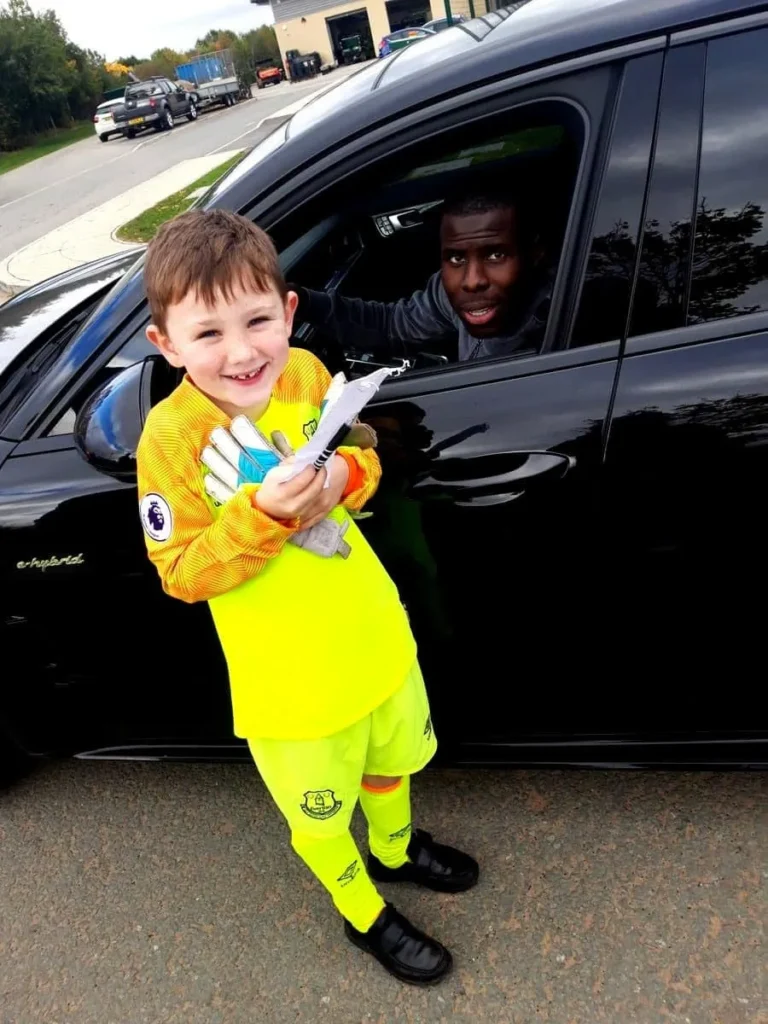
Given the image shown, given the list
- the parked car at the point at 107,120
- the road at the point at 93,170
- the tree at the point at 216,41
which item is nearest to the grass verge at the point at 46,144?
the road at the point at 93,170

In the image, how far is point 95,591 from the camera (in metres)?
1.79

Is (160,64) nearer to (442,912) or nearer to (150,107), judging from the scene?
(150,107)

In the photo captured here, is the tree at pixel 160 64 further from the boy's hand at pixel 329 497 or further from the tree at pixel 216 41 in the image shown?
the boy's hand at pixel 329 497

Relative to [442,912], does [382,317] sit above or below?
above

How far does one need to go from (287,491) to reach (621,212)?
2.71 feet

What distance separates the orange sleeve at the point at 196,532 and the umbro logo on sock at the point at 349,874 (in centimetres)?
73

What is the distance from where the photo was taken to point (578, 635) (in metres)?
1.65

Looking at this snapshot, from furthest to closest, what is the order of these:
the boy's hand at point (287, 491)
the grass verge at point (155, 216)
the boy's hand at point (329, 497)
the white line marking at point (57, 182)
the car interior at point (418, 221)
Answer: the white line marking at point (57, 182) < the grass verge at point (155, 216) < the car interior at point (418, 221) < the boy's hand at point (329, 497) < the boy's hand at point (287, 491)

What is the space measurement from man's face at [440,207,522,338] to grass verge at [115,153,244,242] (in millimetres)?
7264

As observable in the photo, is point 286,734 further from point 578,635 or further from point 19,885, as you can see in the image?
point 19,885

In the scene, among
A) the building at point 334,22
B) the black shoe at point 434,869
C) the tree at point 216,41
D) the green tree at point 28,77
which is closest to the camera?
the black shoe at point 434,869

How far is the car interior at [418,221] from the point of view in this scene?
64.2 inches

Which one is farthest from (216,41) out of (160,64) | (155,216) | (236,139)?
(155,216)

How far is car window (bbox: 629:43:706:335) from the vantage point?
1398 mm
